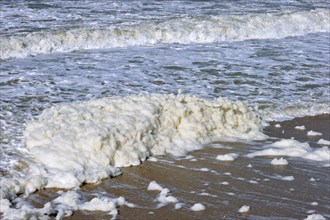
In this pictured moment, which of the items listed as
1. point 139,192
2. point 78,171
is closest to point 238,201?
point 139,192

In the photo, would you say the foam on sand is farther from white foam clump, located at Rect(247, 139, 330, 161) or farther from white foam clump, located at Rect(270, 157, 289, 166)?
white foam clump, located at Rect(270, 157, 289, 166)

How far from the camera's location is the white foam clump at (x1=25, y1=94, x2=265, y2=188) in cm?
561

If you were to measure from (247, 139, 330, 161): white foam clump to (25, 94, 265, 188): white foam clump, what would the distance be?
45 centimetres

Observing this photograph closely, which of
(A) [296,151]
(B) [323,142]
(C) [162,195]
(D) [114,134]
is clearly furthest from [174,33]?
(C) [162,195]

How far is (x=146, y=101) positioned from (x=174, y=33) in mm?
8735

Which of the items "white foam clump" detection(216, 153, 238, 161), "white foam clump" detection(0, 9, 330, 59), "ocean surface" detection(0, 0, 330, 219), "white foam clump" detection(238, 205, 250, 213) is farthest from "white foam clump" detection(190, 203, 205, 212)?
"white foam clump" detection(0, 9, 330, 59)

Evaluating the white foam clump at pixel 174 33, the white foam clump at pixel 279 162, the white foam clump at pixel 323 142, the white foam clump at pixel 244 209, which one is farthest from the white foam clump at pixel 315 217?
the white foam clump at pixel 174 33

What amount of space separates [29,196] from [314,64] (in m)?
8.08

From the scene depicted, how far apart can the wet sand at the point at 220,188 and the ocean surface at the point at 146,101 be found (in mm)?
27

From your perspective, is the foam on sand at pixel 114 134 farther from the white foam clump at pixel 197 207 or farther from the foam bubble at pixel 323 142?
the foam bubble at pixel 323 142

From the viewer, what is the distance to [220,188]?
5367 mm

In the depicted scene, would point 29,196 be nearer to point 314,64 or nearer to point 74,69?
point 74,69

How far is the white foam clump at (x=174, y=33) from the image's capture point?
512 inches

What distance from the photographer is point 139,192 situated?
520cm
